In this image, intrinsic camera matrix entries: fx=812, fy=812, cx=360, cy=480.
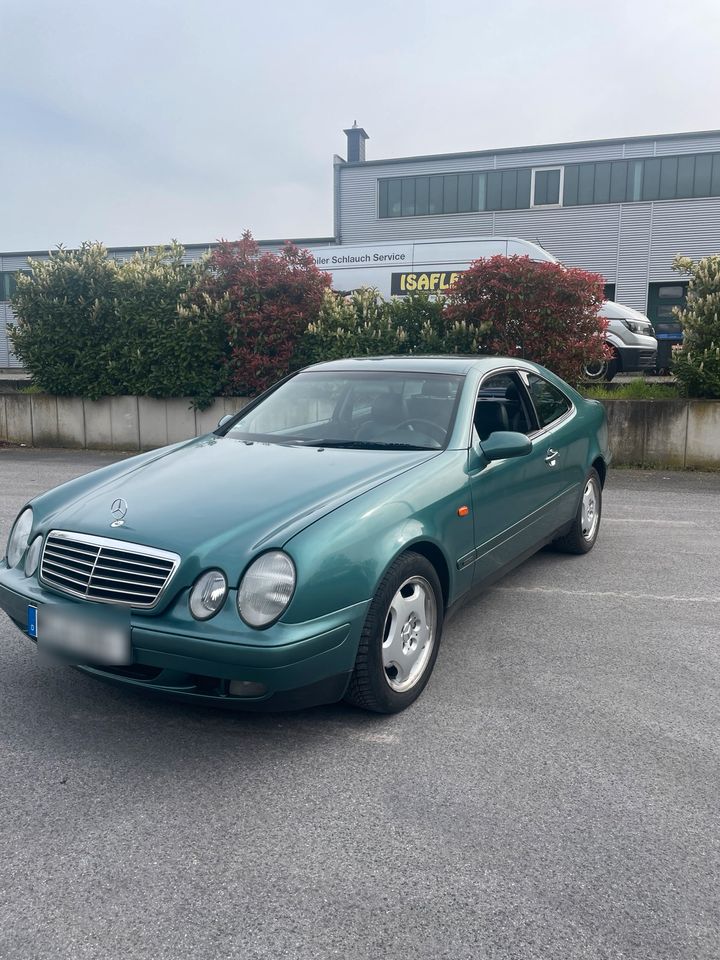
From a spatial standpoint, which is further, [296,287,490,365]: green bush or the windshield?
[296,287,490,365]: green bush

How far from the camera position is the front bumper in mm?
2777

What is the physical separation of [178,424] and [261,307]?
2.24 metres

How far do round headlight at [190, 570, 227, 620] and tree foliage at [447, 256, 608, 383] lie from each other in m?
8.20

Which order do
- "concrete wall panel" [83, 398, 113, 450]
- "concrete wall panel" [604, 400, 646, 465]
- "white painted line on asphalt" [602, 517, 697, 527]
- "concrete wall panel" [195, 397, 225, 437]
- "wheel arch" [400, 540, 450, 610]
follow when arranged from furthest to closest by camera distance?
"concrete wall panel" [83, 398, 113, 450], "concrete wall panel" [195, 397, 225, 437], "concrete wall panel" [604, 400, 646, 465], "white painted line on asphalt" [602, 517, 697, 527], "wheel arch" [400, 540, 450, 610]

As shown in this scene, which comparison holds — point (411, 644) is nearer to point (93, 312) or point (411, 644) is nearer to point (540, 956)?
point (540, 956)

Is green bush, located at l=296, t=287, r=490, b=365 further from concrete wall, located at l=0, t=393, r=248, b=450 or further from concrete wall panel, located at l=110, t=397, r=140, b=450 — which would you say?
concrete wall panel, located at l=110, t=397, r=140, b=450

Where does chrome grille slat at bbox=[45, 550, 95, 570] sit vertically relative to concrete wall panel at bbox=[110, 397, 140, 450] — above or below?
above

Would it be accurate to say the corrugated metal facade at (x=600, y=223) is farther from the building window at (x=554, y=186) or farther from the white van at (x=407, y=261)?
the white van at (x=407, y=261)

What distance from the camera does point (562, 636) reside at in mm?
4336

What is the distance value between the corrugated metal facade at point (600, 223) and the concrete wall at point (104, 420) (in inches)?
872

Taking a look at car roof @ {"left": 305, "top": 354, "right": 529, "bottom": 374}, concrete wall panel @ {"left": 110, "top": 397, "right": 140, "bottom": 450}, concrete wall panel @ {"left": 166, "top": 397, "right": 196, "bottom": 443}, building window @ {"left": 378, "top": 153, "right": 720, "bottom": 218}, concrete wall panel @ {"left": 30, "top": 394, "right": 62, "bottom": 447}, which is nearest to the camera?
car roof @ {"left": 305, "top": 354, "right": 529, "bottom": 374}

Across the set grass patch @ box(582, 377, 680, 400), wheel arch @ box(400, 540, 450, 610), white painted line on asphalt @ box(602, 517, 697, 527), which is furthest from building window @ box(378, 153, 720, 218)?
wheel arch @ box(400, 540, 450, 610)

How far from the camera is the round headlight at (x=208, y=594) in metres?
2.86

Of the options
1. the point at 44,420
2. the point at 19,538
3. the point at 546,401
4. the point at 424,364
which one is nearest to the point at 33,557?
the point at 19,538
